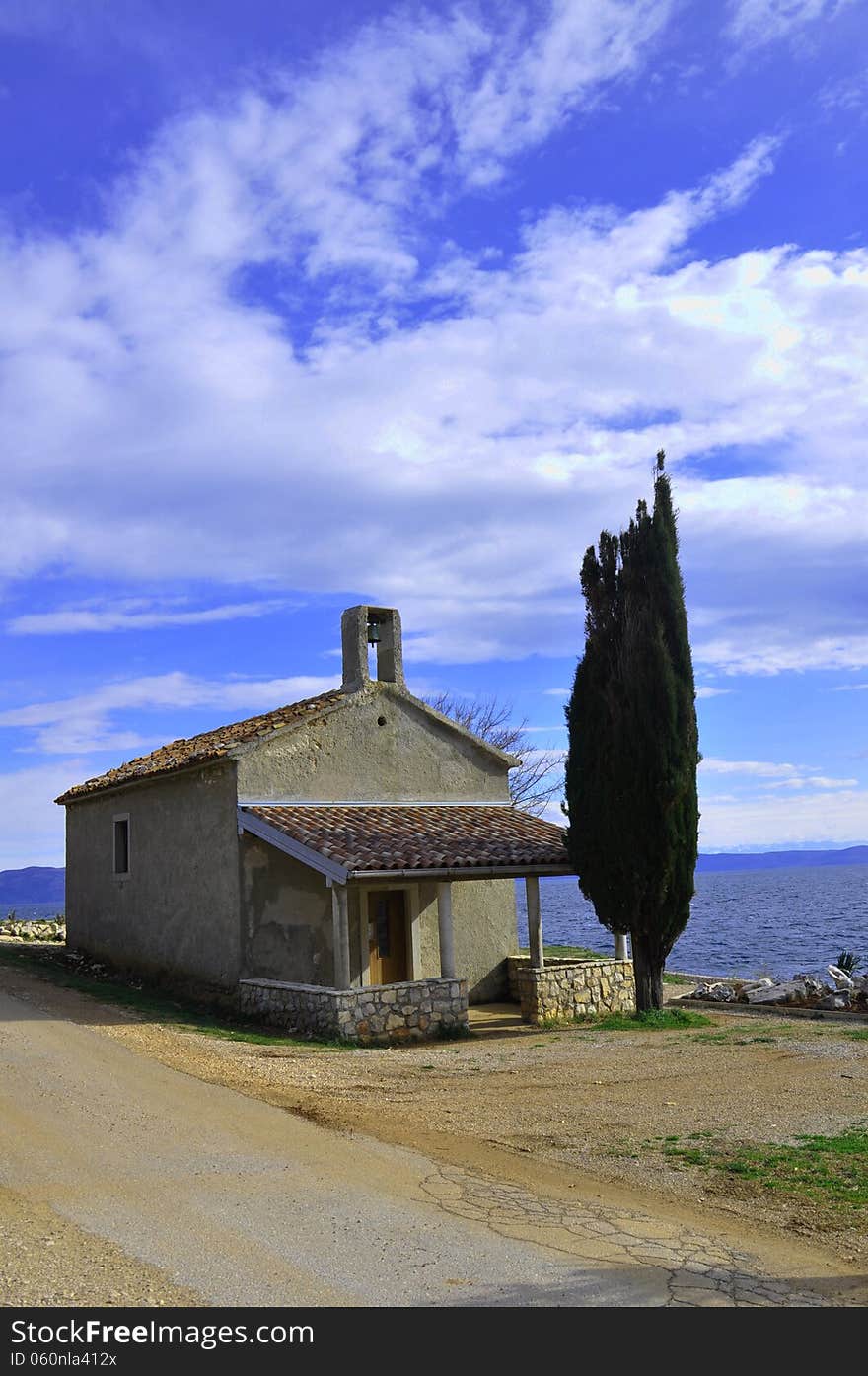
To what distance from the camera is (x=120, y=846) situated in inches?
846

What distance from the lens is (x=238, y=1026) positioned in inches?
622

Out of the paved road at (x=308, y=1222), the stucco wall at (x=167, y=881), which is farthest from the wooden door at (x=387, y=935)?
the paved road at (x=308, y=1222)

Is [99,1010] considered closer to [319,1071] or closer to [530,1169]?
[319,1071]

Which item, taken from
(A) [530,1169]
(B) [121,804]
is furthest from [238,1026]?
(A) [530,1169]

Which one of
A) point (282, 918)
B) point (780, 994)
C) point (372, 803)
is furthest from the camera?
point (780, 994)

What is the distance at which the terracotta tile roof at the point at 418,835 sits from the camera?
629 inches

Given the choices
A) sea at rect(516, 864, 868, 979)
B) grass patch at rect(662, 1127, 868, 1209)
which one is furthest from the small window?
grass patch at rect(662, 1127, 868, 1209)

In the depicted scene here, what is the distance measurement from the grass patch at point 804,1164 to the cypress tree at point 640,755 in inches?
310

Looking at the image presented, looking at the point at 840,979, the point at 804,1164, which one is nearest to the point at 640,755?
the point at 840,979

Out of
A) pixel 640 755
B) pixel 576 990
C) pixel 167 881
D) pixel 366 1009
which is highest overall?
pixel 640 755

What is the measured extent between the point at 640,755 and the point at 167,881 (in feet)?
27.6

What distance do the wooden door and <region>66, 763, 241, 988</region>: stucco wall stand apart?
7.95 ft

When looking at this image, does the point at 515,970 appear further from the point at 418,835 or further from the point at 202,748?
the point at 202,748

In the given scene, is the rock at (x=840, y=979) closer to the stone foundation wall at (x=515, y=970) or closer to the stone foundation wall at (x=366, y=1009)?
the stone foundation wall at (x=515, y=970)
